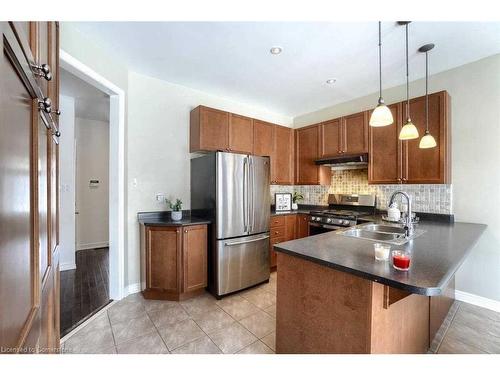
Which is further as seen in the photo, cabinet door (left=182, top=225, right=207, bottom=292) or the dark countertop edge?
cabinet door (left=182, top=225, right=207, bottom=292)

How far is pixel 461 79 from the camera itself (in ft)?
8.07

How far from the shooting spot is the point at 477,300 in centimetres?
237

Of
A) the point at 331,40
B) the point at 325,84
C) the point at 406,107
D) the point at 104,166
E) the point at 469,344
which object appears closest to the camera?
the point at 469,344

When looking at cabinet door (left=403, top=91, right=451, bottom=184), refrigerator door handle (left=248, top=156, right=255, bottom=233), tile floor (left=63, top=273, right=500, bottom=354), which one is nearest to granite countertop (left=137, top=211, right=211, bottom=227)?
refrigerator door handle (left=248, top=156, right=255, bottom=233)

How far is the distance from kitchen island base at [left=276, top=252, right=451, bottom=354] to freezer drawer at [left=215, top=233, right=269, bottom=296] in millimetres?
1193

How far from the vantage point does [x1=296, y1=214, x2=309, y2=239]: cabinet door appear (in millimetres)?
3447

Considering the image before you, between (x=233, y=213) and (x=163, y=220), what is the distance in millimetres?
872

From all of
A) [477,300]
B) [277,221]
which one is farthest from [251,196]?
[477,300]

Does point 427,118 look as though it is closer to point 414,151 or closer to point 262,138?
point 414,151

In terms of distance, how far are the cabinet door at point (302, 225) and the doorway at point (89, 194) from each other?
8.04 feet

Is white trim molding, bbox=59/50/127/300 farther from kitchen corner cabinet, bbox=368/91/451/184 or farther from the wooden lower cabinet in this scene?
kitchen corner cabinet, bbox=368/91/451/184
